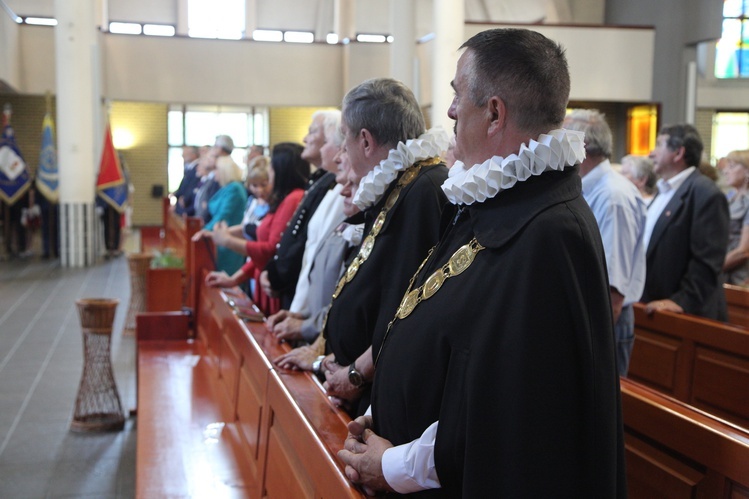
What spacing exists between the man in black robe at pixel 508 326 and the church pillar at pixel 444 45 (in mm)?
10782

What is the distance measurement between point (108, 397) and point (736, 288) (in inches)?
159

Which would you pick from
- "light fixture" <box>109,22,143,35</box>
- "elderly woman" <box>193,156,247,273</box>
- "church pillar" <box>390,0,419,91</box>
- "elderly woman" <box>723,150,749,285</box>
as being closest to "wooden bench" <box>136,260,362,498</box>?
"elderly woman" <box>193,156,247,273</box>

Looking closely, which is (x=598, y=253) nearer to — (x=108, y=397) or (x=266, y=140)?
(x=108, y=397)

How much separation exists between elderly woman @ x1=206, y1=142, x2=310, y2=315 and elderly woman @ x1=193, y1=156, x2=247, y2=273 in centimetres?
156

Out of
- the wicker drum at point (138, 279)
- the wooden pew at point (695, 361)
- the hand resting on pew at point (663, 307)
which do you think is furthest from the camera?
the wicker drum at point (138, 279)

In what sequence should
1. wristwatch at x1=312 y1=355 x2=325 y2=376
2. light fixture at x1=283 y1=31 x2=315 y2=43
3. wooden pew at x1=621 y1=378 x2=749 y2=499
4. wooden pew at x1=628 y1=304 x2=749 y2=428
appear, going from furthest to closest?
light fixture at x1=283 y1=31 x2=315 y2=43
wooden pew at x1=628 y1=304 x2=749 y2=428
wristwatch at x1=312 y1=355 x2=325 y2=376
wooden pew at x1=621 y1=378 x2=749 y2=499

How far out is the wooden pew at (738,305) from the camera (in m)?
4.89

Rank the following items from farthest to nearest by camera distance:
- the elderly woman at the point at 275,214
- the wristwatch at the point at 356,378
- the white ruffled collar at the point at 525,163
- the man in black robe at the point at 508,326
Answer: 1. the elderly woman at the point at 275,214
2. the wristwatch at the point at 356,378
3. the white ruffled collar at the point at 525,163
4. the man in black robe at the point at 508,326

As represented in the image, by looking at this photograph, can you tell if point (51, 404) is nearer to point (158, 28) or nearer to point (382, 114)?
point (382, 114)

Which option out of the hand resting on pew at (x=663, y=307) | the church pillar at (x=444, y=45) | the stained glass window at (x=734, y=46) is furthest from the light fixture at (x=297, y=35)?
the hand resting on pew at (x=663, y=307)

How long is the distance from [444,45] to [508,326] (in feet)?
37.5

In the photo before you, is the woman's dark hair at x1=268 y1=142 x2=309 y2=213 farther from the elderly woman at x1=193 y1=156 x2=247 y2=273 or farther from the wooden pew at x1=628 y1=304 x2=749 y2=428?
the wooden pew at x1=628 y1=304 x2=749 y2=428

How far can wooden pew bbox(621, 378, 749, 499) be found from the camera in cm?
176

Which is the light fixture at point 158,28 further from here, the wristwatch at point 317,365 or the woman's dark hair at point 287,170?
the wristwatch at point 317,365
